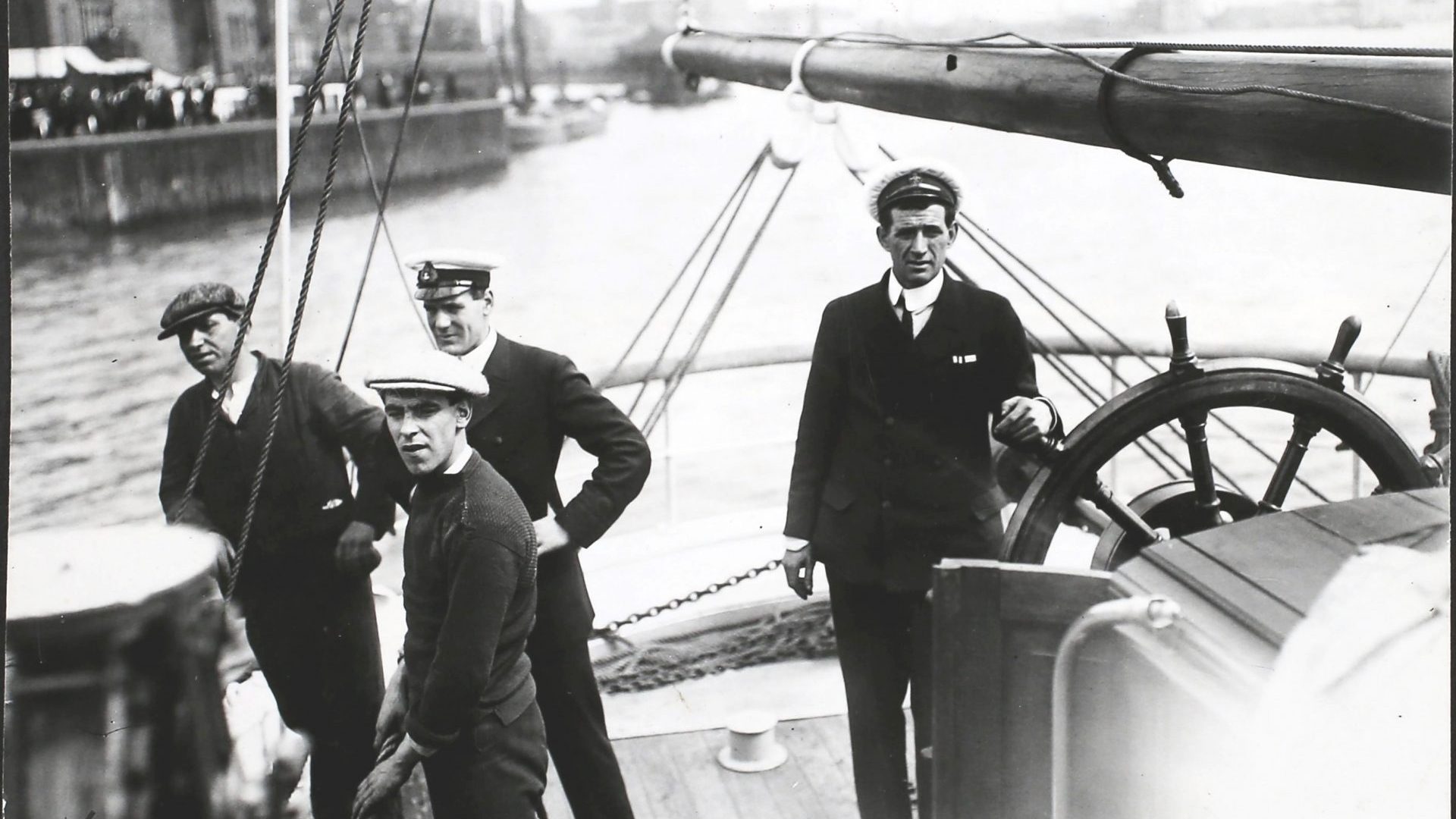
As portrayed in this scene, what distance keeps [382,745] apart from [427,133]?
0.93m

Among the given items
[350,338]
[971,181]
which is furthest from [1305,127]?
[350,338]

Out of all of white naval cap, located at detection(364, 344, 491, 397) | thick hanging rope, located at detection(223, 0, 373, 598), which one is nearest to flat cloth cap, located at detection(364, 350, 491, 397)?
white naval cap, located at detection(364, 344, 491, 397)

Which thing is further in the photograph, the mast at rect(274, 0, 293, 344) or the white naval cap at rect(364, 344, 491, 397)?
the mast at rect(274, 0, 293, 344)

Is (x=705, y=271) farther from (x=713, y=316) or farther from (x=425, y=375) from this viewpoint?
(x=425, y=375)

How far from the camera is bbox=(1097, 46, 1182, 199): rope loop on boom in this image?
1.37 m

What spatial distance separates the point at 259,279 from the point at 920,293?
89cm

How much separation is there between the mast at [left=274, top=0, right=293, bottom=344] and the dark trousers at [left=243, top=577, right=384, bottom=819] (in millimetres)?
362

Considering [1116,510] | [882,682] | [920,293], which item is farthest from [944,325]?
[882,682]

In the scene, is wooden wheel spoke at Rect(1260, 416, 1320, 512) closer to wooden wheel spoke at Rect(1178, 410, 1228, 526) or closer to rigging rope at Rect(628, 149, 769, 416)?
wooden wheel spoke at Rect(1178, 410, 1228, 526)

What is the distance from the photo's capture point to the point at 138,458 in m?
1.79

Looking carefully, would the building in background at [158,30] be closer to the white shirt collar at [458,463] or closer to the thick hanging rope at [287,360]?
the thick hanging rope at [287,360]

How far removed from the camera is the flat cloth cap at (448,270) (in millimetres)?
1681

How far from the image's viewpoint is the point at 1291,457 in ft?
5.21

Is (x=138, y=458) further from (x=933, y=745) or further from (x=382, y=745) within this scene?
(x=933, y=745)
